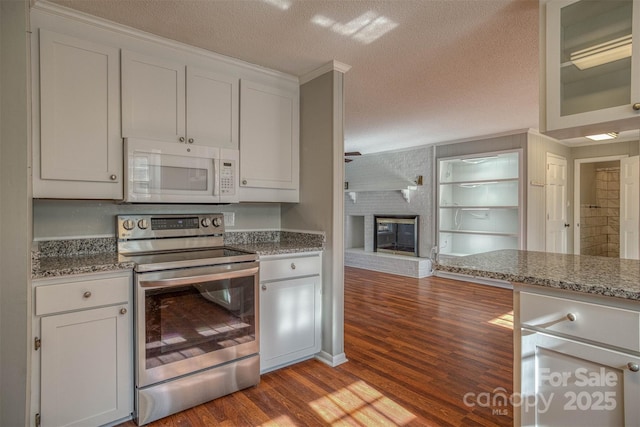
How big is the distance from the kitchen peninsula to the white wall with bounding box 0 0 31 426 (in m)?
1.84

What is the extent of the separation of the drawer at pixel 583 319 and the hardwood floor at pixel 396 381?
2.90 ft

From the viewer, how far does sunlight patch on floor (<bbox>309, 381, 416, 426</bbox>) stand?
75.0 inches

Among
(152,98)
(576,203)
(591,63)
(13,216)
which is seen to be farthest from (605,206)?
(13,216)

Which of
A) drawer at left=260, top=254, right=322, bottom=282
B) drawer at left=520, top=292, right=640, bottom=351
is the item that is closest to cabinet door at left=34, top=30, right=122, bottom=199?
drawer at left=260, top=254, right=322, bottom=282

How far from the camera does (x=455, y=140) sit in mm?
5637

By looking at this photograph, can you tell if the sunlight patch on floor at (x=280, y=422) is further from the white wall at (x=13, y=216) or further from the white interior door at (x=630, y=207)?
the white interior door at (x=630, y=207)

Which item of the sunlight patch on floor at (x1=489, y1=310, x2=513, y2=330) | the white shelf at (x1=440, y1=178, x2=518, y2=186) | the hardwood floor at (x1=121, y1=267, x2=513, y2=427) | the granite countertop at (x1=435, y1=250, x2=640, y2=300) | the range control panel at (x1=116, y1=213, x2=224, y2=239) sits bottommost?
the hardwood floor at (x1=121, y1=267, x2=513, y2=427)

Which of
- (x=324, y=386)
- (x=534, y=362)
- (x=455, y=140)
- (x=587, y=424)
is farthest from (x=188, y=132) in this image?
(x=455, y=140)

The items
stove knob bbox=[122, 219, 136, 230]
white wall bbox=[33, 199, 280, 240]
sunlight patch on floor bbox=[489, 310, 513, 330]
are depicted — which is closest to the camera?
white wall bbox=[33, 199, 280, 240]

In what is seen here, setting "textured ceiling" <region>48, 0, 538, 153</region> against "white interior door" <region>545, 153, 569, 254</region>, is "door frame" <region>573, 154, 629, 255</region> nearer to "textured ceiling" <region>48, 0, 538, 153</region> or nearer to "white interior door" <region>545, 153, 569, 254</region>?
"white interior door" <region>545, 153, 569, 254</region>

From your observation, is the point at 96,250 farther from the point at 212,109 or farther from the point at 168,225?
the point at 212,109

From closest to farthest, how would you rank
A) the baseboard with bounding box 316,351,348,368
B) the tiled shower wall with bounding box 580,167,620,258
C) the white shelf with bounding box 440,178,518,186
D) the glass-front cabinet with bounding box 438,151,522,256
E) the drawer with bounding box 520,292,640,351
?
the drawer with bounding box 520,292,640,351, the baseboard with bounding box 316,351,348,368, the white shelf with bounding box 440,178,518,186, the glass-front cabinet with bounding box 438,151,522,256, the tiled shower wall with bounding box 580,167,620,258

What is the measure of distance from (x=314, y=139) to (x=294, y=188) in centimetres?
44

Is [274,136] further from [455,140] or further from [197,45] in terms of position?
[455,140]
